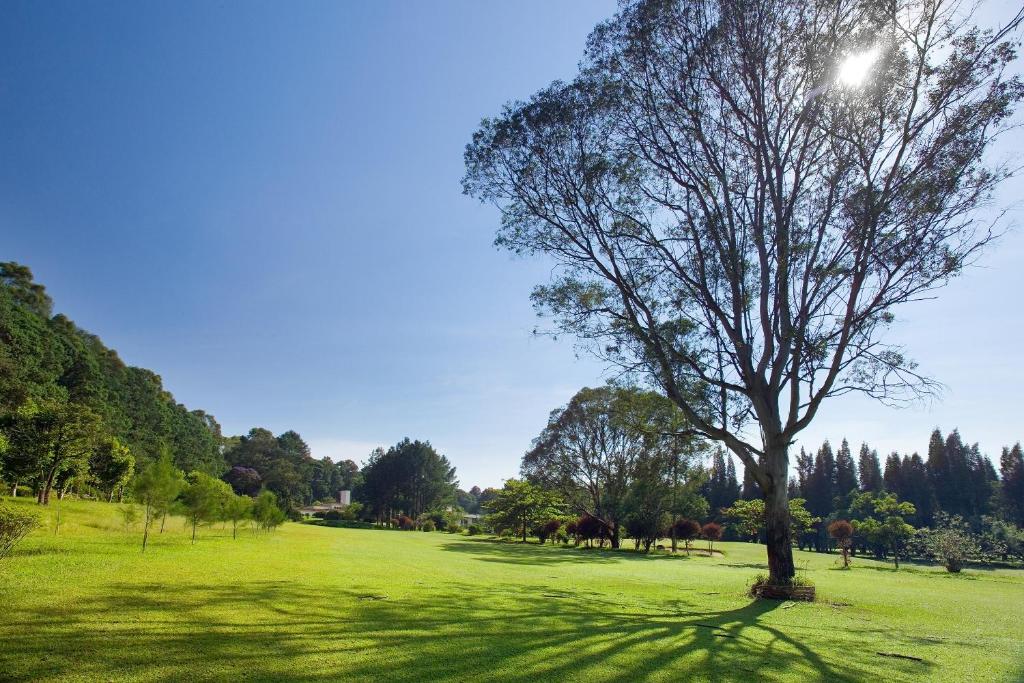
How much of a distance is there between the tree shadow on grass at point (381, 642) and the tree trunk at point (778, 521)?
415 cm

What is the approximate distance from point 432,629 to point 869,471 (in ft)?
311

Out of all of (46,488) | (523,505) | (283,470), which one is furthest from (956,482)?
(283,470)

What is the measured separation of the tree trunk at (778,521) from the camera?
14.2m

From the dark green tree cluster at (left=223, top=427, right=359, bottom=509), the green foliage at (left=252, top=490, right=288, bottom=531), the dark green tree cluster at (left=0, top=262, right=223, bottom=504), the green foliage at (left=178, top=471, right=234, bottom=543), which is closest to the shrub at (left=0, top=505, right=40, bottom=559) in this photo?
the green foliage at (left=178, top=471, right=234, bottom=543)

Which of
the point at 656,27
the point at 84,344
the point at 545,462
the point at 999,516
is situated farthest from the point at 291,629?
the point at 999,516

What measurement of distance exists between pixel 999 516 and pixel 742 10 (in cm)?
6949

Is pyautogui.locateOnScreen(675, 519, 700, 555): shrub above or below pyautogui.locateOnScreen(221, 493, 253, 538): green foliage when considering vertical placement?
below

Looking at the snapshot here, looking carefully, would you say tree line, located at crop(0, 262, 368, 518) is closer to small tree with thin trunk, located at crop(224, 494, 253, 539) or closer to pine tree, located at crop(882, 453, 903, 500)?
small tree with thin trunk, located at crop(224, 494, 253, 539)

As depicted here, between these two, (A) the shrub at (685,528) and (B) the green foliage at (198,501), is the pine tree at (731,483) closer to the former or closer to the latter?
(A) the shrub at (685,528)

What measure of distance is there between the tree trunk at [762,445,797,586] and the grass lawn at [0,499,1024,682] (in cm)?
118

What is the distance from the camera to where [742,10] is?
14461 mm

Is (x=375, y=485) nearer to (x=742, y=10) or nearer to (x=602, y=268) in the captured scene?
(x=602, y=268)

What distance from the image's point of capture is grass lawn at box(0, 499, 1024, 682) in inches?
223

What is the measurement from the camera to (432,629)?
25.6 ft
